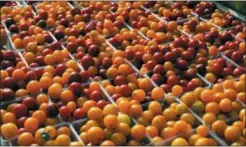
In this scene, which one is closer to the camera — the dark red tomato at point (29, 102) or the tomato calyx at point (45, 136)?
the tomato calyx at point (45, 136)

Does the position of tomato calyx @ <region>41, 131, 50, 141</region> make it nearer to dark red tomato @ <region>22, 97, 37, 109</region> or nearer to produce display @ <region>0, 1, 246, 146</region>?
produce display @ <region>0, 1, 246, 146</region>

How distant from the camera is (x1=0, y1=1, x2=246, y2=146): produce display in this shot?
244 cm

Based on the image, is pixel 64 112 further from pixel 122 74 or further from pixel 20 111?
pixel 122 74

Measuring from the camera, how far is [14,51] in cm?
343

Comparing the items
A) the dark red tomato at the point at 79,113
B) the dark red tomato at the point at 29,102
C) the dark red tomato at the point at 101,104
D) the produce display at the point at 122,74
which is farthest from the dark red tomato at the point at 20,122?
the dark red tomato at the point at 101,104

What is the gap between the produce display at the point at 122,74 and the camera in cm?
244

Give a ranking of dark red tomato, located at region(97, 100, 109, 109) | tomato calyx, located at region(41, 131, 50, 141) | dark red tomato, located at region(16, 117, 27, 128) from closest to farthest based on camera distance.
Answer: tomato calyx, located at region(41, 131, 50, 141)
dark red tomato, located at region(16, 117, 27, 128)
dark red tomato, located at region(97, 100, 109, 109)

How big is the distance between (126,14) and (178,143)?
6.31 ft

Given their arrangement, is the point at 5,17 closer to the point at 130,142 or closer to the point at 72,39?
the point at 72,39

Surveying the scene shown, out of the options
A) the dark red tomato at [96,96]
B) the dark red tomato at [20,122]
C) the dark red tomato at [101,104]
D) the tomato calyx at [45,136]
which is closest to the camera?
the tomato calyx at [45,136]

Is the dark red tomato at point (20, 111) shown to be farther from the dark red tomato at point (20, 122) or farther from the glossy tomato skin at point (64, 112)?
the glossy tomato skin at point (64, 112)

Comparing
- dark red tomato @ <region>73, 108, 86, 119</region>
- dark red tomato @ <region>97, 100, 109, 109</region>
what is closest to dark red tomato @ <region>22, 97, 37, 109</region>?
dark red tomato @ <region>73, 108, 86, 119</region>

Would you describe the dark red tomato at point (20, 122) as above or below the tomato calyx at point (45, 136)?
below

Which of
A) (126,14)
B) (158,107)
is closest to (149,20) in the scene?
(126,14)
